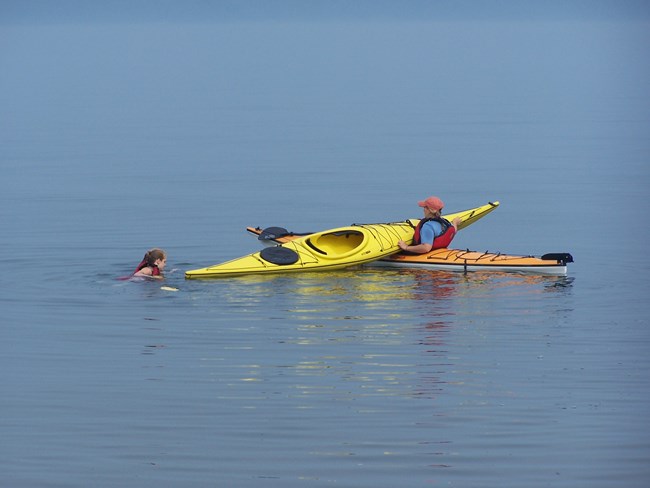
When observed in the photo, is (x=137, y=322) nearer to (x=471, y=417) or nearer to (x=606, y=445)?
(x=471, y=417)

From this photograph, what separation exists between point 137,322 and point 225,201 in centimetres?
1259

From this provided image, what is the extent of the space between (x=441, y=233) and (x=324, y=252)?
1.80 metres

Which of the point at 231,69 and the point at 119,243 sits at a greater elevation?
the point at 231,69

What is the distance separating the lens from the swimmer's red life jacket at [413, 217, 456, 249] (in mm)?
23547

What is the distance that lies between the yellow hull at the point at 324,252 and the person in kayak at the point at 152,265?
398mm

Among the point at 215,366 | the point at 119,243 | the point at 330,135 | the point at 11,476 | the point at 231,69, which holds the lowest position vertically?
the point at 11,476

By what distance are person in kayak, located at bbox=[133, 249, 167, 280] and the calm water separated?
8.6 inches

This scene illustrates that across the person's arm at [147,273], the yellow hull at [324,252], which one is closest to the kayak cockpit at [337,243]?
the yellow hull at [324,252]

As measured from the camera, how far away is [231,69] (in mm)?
82688

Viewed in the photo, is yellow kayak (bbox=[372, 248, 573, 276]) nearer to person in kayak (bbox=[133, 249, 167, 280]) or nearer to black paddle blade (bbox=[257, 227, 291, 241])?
black paddle blade (bbox=[257, 227, 291, 241])

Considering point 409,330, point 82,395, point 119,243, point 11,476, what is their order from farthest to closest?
point 119,243
point 409,330
point 82,395
point 11,476

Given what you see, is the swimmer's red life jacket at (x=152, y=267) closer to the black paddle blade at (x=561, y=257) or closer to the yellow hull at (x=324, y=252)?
the yellow hull at (x=324, y=252)

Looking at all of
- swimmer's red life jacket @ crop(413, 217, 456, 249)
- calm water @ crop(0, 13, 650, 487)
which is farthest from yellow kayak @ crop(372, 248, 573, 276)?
calm water @ crop(0, 13, 650, 487)

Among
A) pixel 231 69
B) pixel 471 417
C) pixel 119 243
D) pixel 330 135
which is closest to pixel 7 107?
pixel 330 135
